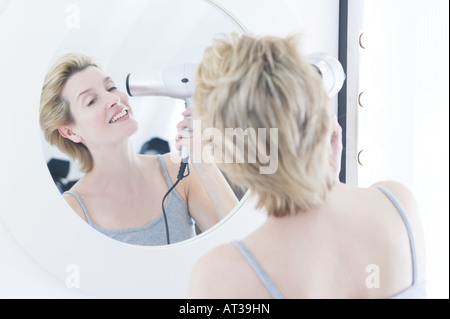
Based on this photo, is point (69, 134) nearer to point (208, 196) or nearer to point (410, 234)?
point (208, 196)

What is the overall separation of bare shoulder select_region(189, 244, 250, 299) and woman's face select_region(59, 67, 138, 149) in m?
0.49

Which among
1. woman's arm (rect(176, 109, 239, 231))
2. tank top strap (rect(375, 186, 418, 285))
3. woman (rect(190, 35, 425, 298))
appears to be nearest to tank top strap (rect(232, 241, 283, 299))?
woman (rect(190, 35, 425, 298))

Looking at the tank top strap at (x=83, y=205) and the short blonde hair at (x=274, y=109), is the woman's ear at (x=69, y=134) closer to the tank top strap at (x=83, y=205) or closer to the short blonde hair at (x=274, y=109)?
the tank top strap at (x=83, y=205)

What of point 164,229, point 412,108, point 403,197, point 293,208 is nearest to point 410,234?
point 403,197

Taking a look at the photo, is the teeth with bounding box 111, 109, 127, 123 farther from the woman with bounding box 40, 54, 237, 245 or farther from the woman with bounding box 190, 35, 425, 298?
the woman with bounding box 190, 35, 425, 298

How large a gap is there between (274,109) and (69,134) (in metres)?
0.59

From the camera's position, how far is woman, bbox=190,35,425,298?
Result: 676 mm

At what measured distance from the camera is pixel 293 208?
74cm

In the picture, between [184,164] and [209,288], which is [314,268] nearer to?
[209,288]

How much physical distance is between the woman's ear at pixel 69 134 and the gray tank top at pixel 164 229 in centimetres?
19

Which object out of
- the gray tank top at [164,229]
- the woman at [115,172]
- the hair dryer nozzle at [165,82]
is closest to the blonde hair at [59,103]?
the woman at [115,172]

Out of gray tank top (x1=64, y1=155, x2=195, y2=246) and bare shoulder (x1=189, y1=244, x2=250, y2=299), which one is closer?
bare shoulder (x1=189, y1=244, x2=250, y2=299)
